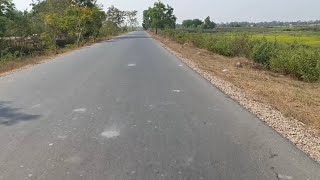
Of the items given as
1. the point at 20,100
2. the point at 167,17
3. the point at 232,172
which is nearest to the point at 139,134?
the point at 232,172

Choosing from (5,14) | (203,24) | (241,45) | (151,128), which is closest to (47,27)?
(5,14)

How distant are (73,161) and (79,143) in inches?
30.7

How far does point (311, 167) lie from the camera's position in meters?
4.89

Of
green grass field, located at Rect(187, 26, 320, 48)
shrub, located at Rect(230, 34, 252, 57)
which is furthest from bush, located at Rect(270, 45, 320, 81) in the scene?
green grass field, located at Rect(187, 26, 320, 48)

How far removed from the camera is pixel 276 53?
21469 mm

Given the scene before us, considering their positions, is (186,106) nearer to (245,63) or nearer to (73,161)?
(73,161)

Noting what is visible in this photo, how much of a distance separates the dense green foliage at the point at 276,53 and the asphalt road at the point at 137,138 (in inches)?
333

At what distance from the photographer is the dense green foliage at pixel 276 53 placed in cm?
1730

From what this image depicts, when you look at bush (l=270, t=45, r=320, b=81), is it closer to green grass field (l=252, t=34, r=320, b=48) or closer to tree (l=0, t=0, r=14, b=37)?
green grass field (l=252, t=34, r=320, b=48)

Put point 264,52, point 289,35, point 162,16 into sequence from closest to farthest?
point 264,52, point 289,35, point 162,16

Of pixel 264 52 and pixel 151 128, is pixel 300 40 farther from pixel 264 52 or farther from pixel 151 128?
pixel 151 128

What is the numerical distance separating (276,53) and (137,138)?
1704 cm

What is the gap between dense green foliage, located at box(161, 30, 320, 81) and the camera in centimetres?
1730

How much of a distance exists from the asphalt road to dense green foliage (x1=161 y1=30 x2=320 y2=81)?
8.47 meters
